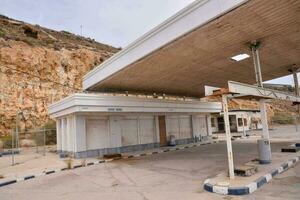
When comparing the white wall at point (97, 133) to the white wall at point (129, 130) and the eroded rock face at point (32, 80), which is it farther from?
the eroded rock face at point (32, 80)

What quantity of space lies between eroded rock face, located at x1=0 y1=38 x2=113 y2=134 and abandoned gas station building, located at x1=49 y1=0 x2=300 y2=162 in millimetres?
12654

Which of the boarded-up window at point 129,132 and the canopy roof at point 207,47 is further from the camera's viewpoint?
the boarded-up window at point 129,132

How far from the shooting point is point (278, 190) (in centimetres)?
696

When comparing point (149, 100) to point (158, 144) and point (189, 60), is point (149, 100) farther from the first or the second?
point (189, 60)

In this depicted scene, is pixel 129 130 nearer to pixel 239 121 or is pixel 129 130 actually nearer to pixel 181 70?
pixel 181 70

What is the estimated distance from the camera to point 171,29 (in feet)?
34.7

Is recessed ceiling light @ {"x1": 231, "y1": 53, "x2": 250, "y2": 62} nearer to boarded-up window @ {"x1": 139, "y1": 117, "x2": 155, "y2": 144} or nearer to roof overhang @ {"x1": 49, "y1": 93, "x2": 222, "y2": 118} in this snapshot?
roof overhang @ {"x1": 49, "y1": 93, "x2": 222, "y2": 118}

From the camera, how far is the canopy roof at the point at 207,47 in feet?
29.4

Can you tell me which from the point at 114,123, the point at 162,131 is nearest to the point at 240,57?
the point at 114,123

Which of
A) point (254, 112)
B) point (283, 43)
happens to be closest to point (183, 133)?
point (283, 43)

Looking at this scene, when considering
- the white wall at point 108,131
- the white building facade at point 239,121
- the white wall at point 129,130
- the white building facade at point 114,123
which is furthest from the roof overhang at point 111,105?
the white building facade at point 239,121

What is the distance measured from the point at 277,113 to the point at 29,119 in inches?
2325

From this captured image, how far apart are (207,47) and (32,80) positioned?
1072 inches

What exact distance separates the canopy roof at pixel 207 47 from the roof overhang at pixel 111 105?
109cm
